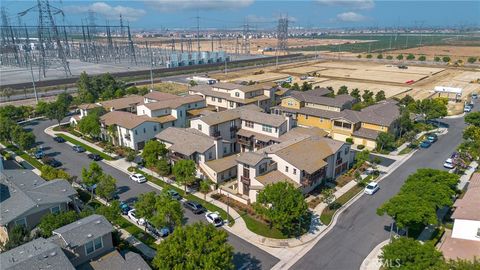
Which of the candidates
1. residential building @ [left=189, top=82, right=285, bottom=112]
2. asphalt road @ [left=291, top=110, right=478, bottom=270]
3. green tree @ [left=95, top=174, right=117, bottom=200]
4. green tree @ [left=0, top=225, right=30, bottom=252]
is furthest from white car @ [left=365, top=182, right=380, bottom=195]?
green tree @ [left=0, top=225, right=30, bottom=252]

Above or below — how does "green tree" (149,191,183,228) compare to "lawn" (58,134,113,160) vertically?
above

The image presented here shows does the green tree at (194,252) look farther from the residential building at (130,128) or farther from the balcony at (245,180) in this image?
the residential building at (130,128)

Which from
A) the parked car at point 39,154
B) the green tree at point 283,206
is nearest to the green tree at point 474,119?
the green tree at point 283,206

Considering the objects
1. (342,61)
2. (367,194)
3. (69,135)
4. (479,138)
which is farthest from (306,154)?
(342,61)

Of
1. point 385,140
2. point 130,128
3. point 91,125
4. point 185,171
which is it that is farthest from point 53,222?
point 385,140

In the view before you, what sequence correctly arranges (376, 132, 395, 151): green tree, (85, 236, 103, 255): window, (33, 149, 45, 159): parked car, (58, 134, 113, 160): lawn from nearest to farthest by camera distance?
(85, 236, 103, 255): window, (33, 149, 45, 159): parked car, (376, 132, 395, 151): green tree, (58, 134, 113, 160): lawn

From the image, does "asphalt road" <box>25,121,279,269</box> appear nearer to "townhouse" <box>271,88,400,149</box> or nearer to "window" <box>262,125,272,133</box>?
"window" <box>262,125,272,133</box>

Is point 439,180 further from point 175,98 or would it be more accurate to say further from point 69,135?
point 69,135
